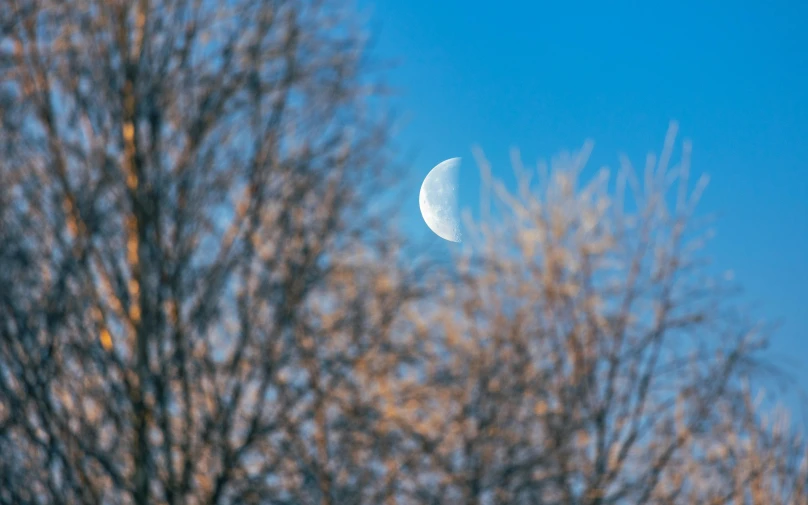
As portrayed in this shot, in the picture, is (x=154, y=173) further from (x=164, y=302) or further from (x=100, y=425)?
(x=100, y=425)

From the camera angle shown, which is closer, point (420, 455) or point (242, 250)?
point (242, 250)

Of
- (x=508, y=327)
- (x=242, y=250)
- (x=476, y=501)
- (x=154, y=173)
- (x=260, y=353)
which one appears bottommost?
(x=476, y=501)

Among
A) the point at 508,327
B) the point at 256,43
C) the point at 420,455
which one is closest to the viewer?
the point at 256,43

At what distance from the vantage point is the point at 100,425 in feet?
13.7

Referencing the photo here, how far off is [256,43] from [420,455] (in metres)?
2.58

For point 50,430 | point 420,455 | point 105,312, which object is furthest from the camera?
point 420,455

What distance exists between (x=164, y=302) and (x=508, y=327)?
4234mm

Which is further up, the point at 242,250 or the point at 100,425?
the point at 242,250

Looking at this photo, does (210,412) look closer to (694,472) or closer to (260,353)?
(260,353)

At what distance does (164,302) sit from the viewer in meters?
4.32

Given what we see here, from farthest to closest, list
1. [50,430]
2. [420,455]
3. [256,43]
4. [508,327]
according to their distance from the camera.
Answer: [508,327], [420,455], [256,43], [50,430]

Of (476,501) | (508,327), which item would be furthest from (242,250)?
(508,327)

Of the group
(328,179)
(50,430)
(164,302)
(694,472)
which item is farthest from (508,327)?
(50,430)

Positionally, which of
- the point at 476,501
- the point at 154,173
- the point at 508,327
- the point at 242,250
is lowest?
the point at 476,501
